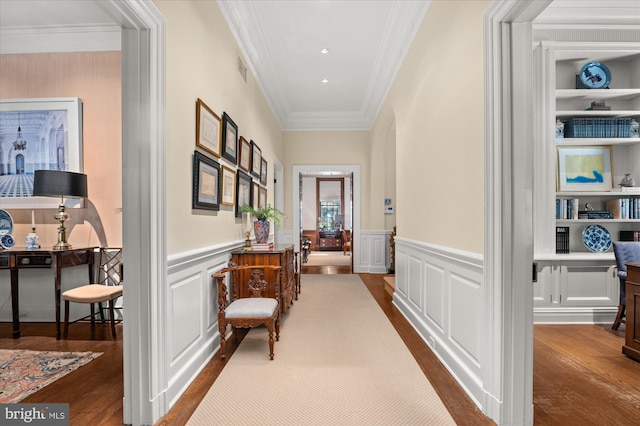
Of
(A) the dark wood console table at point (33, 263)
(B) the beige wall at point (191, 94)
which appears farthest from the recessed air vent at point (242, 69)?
(A) the dark wood console table at point (33, 263)

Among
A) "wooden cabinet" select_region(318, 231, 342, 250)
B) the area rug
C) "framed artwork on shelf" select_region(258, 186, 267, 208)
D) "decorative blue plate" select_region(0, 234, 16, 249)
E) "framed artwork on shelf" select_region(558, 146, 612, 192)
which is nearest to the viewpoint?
the area rug

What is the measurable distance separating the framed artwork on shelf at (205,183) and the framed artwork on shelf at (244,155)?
78 centimetres

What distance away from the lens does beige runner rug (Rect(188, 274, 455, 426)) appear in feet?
5.99

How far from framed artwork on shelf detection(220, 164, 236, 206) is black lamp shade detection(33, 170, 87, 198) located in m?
1.57

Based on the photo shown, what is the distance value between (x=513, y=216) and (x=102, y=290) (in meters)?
3.62

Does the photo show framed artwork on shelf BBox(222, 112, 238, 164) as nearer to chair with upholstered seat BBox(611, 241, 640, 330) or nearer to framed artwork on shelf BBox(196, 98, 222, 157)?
framed artwork on shelf BBox(196, 98, 222, 157)

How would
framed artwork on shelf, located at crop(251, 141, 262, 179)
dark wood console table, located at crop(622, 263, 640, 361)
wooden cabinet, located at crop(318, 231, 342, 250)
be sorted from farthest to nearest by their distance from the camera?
wooden cabinet, located at crop(318, 231, 342, 250), framed artwork on shelf, located at crop(251, 141, 262, 179), dark wood console table, located at crop(622, 263, 640, 361)

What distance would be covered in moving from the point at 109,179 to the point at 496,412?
4.16 m

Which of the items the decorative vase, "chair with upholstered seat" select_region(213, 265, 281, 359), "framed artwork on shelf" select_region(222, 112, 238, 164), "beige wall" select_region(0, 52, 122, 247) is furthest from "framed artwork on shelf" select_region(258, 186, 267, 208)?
"beige wall" select_region(0, 52, 122, 247)

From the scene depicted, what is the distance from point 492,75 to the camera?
1.81 meters

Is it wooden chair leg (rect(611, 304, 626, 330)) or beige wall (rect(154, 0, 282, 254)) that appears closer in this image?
beige wall (rect(154, 0, 282, 254))

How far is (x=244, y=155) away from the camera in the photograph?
378 cm

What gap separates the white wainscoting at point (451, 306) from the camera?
2.02 meters

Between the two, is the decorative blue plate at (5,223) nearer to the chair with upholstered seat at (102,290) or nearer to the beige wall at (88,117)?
the beige wall at (88,117)
